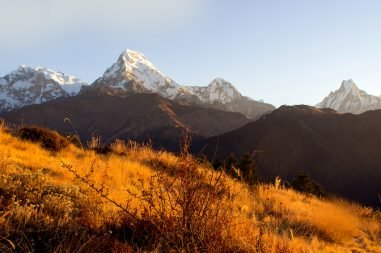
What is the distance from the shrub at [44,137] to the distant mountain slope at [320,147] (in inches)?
4426

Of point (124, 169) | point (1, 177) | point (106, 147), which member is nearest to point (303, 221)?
point (124, 169)

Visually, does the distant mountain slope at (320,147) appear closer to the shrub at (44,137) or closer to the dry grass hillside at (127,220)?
the shrub at (44,137)

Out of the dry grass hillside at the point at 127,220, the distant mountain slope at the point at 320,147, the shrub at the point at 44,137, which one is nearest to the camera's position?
the dry grass hillside at the point at 127,220

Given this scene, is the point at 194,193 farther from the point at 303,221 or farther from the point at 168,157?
the point at 168,157

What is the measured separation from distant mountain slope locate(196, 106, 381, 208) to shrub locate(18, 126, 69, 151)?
112418 mm

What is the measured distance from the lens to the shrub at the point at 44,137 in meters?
11.8

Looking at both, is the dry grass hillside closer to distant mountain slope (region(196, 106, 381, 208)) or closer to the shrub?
the shrub

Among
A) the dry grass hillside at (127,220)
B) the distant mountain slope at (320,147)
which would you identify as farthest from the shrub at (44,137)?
the distant mountain slope at (320,147)

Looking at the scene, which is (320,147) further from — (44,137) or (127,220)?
(127,220)

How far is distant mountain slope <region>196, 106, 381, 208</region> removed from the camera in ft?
434

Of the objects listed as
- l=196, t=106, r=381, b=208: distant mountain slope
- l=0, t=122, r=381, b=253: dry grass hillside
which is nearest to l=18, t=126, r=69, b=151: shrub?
l=0, t=122, r=381, b=253: dry grass hillside

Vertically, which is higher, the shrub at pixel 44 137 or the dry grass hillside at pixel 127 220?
the dry grass hillside at pixel 127 220

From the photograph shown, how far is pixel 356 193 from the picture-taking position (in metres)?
125

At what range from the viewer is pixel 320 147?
15400cm
